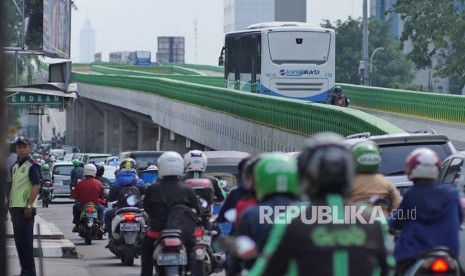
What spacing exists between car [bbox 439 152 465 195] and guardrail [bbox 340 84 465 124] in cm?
3290

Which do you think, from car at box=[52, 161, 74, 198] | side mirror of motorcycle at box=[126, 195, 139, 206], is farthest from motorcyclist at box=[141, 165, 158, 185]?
car at box=[52, 161, 74, 198]

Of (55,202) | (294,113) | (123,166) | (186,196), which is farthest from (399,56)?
(186,196)

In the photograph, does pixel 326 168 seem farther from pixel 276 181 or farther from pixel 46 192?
pixel 46 192

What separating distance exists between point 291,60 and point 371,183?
109 ft

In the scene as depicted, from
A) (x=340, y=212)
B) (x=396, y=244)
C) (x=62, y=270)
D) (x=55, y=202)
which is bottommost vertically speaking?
(x=55, y=202)

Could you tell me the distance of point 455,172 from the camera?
14586 mm

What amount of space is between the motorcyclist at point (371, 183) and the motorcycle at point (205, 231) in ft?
7.52

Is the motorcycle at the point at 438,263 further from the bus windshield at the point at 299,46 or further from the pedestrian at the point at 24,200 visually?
the bus windshield at the point at 299,46

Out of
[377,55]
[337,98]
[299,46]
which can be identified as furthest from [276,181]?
[377,55]

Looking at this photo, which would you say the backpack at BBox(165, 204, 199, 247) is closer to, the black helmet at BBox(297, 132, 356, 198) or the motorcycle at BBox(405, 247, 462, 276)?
the motorcycle at BBox(405, 247, 462, 276)

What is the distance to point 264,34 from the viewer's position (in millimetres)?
44594

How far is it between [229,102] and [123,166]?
88.0 ft

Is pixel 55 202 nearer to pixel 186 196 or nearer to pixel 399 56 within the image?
pixel 186 196

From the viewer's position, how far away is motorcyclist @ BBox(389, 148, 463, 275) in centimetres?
1064
